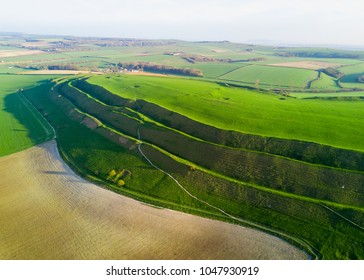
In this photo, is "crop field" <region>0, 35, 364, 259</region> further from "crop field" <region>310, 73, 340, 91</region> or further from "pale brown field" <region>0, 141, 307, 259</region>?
"crop field" <region>310, 73, 340, 91</region>

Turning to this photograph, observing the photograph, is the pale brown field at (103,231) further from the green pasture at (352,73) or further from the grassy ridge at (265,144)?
the green pasture at (352,73)

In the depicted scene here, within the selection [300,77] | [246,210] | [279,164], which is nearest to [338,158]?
[279,164]

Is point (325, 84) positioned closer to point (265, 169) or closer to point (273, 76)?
point (273, 76)

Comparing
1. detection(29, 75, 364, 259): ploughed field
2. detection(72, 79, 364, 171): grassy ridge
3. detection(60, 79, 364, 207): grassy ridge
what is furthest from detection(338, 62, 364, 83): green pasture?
detection(60, 79, 364, 207): grassy ridge

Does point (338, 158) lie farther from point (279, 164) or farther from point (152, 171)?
point (152, 171)

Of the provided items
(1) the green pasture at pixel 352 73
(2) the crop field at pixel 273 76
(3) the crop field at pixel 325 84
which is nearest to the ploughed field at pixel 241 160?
(3) the crop field at pixel 325 84

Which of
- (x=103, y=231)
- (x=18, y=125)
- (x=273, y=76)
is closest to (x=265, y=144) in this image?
(x=103, y=231)
